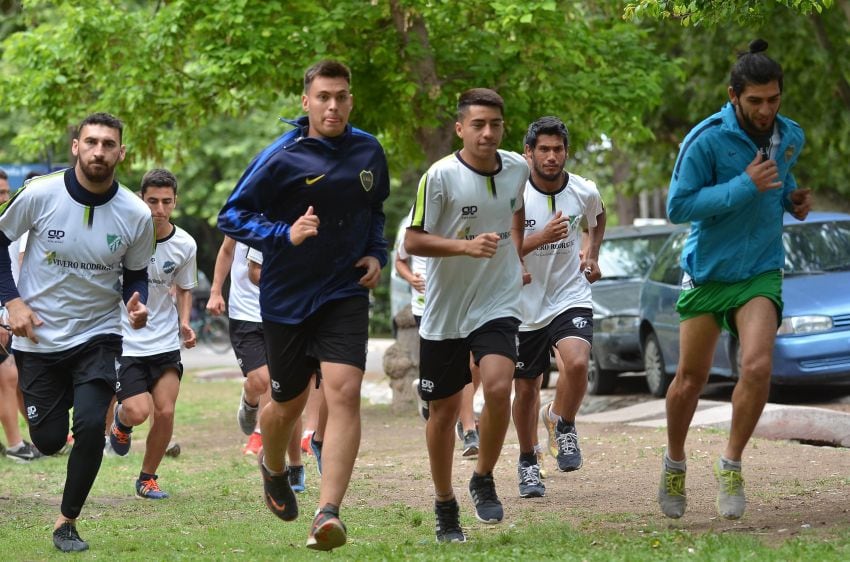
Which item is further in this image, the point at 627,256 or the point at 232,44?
the point at 627,256

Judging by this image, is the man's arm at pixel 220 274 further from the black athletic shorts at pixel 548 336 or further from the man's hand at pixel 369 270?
the man's hand at pixel 369 270

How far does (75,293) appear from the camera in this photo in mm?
7648

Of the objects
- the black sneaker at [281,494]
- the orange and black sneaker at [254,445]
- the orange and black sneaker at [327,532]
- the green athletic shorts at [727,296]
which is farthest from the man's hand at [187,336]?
the green athletic shorts at [727,296]

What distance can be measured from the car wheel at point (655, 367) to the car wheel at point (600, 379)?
1.04 meters

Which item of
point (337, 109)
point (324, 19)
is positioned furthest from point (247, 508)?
point (324, 19)

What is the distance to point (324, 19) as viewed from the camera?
1471 cm

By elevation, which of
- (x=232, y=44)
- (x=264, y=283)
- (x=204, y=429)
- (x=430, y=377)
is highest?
(x=232, y=44)

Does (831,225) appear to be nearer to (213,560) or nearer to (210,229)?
(213,560)

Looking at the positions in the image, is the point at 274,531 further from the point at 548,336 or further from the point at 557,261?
the point at 557,261

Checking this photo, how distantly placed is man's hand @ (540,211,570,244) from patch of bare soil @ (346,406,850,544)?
1494 millimetres

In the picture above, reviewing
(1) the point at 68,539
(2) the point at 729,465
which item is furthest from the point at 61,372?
(2) the point at 729,465

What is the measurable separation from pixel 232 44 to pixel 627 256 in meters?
5.87

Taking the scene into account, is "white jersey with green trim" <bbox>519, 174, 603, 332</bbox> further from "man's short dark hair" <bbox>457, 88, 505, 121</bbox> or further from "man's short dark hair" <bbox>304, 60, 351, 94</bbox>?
"man's short dark hair" <bbox>304, 60, 351, 94</bbox>

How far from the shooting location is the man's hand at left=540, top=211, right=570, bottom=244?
26.5 ft
